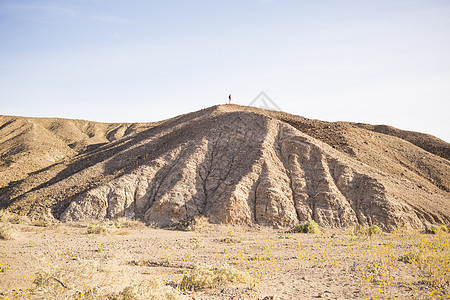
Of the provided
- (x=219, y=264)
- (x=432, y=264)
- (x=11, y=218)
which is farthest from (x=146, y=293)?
(x=11, y=218)

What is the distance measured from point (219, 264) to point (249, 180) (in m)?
→ 10.1

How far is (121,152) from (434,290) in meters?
24.4

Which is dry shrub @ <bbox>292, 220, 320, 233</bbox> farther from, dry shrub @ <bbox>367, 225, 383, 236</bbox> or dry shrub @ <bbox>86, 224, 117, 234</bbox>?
dry shrub @ <bbox>86, 224, 117, 234</bbox>

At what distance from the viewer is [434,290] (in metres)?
8.36

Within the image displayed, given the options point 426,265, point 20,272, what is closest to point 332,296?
point 426,265

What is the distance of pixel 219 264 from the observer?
448 inches

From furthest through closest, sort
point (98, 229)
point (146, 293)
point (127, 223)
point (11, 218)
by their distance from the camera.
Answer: point (11, 218) → point (127, 223) → point (98, 229) → point (146, 293)

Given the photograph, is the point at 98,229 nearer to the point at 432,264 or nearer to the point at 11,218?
the point at 11,218

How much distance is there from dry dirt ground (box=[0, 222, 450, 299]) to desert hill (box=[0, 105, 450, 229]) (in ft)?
5.22

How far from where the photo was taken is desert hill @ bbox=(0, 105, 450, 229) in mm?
19797

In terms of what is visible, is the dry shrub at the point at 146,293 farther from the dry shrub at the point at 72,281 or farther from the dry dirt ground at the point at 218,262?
the dry shrub at the point at 72,281

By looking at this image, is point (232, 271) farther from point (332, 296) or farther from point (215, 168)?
point (215, 168)

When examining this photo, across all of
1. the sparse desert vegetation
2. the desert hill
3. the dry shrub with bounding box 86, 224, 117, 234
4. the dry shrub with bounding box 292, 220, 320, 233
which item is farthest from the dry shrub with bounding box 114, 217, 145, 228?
the dry shrub with bounding box 292, 220, 320, 233

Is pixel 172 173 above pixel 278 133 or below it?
below
